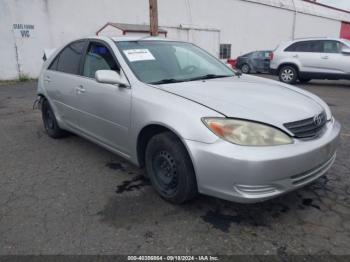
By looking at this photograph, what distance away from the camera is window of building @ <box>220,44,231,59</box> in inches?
856

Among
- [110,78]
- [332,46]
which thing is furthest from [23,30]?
[110,78]

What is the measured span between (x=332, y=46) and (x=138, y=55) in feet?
31.0

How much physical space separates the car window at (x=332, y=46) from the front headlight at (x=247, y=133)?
381 inches

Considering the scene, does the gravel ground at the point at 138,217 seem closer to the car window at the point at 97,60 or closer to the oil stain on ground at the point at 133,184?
the oil stain on ground at the point at 133,184

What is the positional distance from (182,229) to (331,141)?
1497mm

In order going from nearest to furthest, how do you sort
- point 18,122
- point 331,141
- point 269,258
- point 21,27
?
point 269,258
point 331,141
point 18,122
point 21,27

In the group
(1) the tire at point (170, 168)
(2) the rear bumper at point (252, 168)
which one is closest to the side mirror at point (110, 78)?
(1) the tire at point (170, 168)

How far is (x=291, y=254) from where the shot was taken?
2.33 meters

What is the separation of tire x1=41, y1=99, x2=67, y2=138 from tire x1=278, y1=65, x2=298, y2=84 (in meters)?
9.11

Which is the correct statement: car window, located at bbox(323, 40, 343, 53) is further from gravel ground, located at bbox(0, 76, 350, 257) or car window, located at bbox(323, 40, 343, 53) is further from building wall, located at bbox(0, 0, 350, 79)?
building wall, located at bbox(0, 0, 350, 79)

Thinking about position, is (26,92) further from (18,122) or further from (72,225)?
(72,225)

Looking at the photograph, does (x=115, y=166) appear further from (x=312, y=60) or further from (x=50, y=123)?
(x=312, y=60)

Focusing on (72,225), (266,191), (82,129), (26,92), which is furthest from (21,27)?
(266,191)

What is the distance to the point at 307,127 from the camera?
2695 mm
